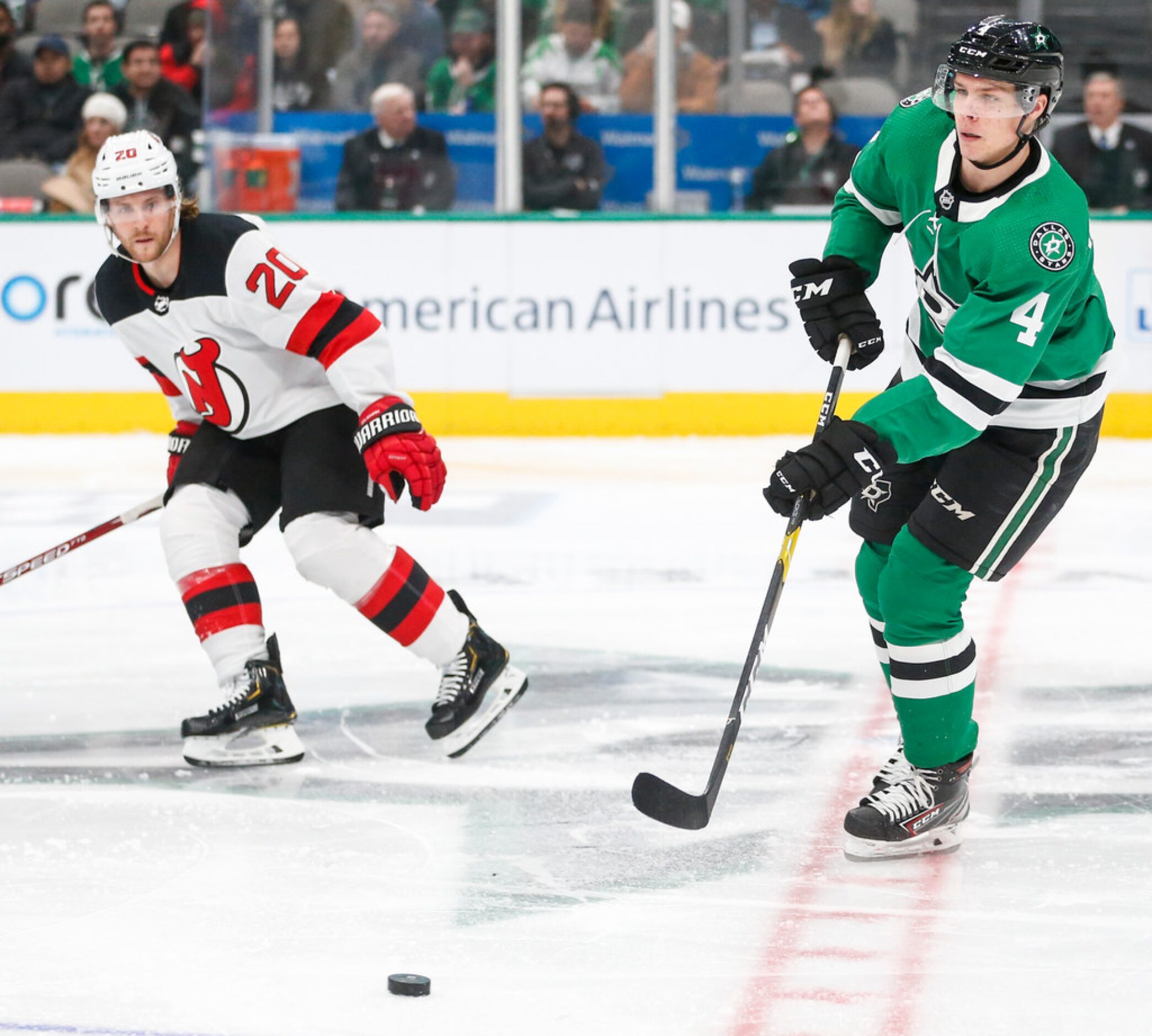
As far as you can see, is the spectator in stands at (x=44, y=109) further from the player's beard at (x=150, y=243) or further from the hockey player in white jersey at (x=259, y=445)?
the player's beard at (x=150, y=243)

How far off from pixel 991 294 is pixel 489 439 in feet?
16.0

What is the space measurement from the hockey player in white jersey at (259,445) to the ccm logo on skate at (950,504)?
75cm

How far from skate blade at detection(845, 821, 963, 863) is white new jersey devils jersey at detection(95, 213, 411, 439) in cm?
96

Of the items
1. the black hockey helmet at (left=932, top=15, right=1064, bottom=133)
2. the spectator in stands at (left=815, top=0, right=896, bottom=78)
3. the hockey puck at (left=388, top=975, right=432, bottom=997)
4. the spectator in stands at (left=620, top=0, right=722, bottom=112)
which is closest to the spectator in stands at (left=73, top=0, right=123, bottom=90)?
the spectator in stands at (left=620, top=0, right=722, bottom=112)

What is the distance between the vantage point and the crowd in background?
7000 millimetres

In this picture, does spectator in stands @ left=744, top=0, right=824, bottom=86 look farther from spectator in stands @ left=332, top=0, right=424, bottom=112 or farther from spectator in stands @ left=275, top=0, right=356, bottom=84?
spectator in stands @ left=275, top=0, right=356, bottom=84

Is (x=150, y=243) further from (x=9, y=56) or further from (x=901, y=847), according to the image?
(x=9, y=56)

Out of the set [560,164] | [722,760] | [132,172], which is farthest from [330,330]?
[560,164]

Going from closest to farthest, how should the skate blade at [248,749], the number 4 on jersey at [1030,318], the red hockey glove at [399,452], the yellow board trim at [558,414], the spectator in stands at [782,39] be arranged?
the number 4 on jersey at [1030,318] < the red hockey glove at [399,452] < the skate blade at [248,749] < the yellow board trim at [558,414] < the spectator in stands at [782,39]

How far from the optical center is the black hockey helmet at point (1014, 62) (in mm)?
2125

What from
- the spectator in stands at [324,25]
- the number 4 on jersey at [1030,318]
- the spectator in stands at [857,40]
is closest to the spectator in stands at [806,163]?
the spectator in stands at [857,40]

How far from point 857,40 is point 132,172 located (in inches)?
188

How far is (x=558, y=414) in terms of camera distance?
700 centimetres

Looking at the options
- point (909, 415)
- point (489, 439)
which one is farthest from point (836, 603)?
point (489, 439)
